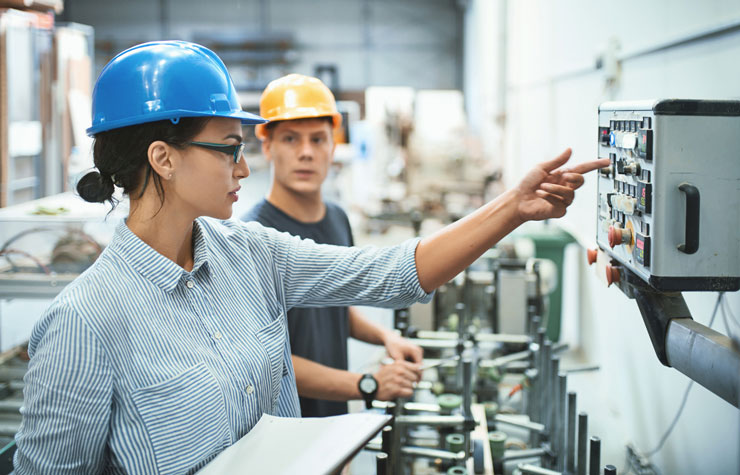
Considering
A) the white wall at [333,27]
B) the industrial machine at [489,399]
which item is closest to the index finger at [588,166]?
the industrial machine at [489,399]

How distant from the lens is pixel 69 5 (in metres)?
15.4

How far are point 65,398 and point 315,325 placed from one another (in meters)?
0.93

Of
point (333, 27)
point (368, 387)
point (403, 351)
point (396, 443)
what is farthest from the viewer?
point (333, 27)

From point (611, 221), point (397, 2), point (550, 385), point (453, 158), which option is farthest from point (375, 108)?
point (611, 221)

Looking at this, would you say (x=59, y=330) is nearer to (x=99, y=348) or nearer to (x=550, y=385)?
(x=99, y=348)

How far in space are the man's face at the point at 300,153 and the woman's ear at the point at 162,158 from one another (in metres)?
0.81

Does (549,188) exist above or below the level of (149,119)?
below

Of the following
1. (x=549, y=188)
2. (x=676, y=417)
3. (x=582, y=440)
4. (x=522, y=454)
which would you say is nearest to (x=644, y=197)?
(x=549, y=188)

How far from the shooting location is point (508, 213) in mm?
1345

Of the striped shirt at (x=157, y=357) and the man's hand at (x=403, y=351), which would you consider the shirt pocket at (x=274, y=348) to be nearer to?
the striped shirt at (x=157, y=357)

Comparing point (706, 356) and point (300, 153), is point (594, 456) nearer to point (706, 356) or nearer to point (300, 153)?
point (706, 356)

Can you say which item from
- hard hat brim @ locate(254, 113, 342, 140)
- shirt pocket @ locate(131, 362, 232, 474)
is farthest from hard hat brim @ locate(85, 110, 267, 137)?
hard hat brim @ locate(254, 113, 342, 140)

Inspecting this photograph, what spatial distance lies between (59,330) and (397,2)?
1535 centimetres

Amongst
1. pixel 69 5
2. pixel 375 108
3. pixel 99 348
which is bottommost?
pixel 99 348
